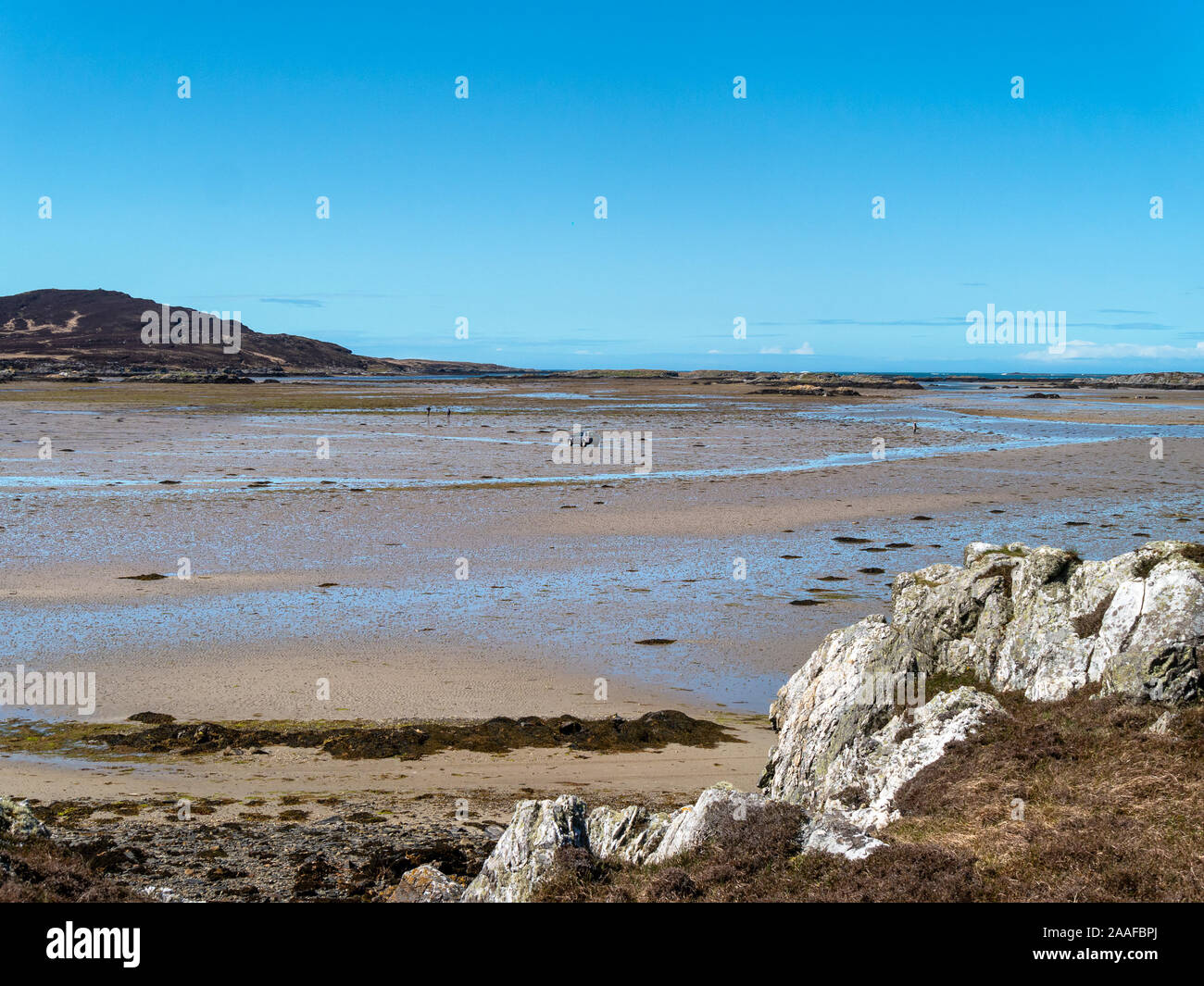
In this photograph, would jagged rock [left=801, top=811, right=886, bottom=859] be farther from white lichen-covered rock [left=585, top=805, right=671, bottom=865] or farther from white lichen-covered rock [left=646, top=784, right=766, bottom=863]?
white lichen-covered rock [left=585, top=805, right=671, bottom=865]

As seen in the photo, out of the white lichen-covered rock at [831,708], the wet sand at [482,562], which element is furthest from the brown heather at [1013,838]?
the wet sand at [482,562]

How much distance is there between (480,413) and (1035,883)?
64.2m

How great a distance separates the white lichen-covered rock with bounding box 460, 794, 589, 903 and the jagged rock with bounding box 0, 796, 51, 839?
361cm

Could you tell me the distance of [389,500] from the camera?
96.9 ft

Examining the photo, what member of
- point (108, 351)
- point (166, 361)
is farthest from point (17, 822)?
point (108, 351)

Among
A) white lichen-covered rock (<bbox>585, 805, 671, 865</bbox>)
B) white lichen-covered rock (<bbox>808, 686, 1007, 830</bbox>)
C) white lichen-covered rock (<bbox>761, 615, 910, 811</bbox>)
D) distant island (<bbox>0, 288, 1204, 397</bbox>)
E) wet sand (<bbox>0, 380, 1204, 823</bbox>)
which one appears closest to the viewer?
white lichen-covered rock (<bbox>585, 805, 671, 865</bbox>)

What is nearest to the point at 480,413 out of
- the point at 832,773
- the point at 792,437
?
the point at 792,437

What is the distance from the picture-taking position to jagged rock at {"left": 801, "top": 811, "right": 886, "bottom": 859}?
675 cm

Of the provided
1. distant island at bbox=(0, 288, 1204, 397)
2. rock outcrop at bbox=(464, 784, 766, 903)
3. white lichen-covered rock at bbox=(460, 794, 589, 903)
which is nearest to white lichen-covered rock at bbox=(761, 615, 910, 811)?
→ rock outcrop at bbox=(464, 784, 766, 903)

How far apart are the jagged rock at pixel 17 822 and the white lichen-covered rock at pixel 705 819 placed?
5.10 meters

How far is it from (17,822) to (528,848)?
420cm

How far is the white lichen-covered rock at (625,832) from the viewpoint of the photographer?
7.80 meters

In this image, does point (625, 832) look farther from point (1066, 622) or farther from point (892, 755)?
point (1066, 622)
